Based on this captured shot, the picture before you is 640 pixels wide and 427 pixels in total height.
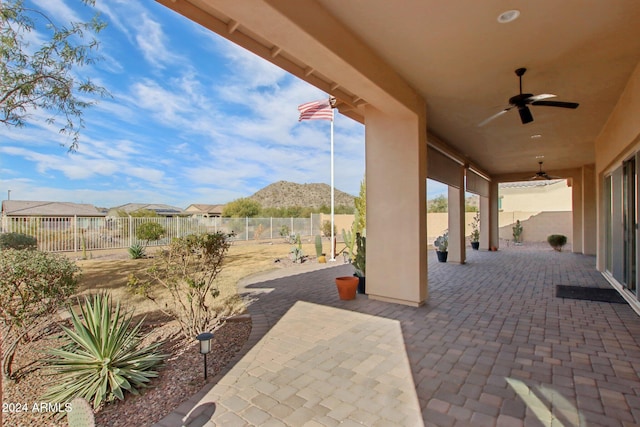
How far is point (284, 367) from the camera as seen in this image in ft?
9.84

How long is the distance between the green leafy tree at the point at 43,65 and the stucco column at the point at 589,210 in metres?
14.4

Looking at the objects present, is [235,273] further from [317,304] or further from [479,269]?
[479,269]

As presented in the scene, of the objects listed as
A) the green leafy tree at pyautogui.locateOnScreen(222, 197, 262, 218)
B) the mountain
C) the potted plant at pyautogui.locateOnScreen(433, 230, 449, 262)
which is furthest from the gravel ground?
the mountain

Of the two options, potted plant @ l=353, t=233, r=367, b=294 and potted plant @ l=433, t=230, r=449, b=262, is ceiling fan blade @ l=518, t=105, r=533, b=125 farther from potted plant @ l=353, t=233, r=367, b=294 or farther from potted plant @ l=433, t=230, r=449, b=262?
potted plant @ l=433, t=230, r=449, b=262

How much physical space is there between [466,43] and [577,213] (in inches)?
488

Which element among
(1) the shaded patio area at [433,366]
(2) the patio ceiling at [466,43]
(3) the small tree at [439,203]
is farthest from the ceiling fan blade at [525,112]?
(3) the small tree at [439,203]

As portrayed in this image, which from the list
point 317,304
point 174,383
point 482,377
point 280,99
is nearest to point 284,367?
point 174,383

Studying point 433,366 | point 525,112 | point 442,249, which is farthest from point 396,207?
point 442,249

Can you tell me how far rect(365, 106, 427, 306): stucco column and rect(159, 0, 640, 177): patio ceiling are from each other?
2.10ft

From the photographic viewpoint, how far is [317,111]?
10.5m

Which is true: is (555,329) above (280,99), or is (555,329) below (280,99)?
below

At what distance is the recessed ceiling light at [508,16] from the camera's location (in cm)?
287

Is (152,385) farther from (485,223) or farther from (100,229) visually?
(100,229)

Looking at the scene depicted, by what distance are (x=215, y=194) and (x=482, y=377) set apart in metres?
34.2
